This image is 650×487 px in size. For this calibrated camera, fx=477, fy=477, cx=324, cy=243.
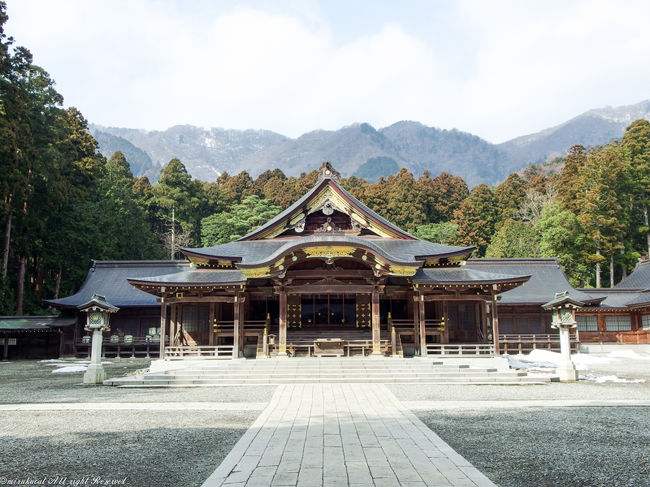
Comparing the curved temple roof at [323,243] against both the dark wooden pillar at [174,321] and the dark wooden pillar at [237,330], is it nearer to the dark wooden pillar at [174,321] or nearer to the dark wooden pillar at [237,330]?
the dark wooden pillar at [237,330]

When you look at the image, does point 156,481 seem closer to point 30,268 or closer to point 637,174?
point 30,268

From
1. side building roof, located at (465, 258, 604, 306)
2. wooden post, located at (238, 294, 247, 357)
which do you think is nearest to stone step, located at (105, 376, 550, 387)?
wooden post, located at (238, 294, 247, 357)

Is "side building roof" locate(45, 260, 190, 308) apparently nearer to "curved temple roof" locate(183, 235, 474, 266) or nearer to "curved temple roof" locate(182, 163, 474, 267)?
"curved temple roof" locate(183, 235, 474, 266)

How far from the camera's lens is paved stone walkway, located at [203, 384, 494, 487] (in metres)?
5.41

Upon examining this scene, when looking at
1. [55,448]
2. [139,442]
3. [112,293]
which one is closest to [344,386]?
[139,442]

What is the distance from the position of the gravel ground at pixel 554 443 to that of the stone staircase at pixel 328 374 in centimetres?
525

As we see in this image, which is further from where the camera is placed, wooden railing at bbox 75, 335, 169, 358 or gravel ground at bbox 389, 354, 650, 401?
wooden railing at bbox 75, 335, 169, 358

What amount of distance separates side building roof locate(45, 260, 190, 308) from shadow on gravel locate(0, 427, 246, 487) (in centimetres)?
2009

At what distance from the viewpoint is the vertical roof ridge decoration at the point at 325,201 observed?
23062 mm

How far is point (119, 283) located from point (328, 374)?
61.6 ft

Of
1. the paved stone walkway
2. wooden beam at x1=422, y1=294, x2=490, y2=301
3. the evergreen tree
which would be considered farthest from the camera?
the evergreen tree

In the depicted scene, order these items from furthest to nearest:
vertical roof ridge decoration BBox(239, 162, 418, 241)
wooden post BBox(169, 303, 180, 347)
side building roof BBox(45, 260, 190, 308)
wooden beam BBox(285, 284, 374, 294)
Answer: side building roof BBox(45, 260, 190, 308)
vertical roof ridge decoration BBox(239, 162, 418, 241)
wooden post BBox(169, 303, 180, 347)
wooden beam BBox(285, 284, 374, 294)

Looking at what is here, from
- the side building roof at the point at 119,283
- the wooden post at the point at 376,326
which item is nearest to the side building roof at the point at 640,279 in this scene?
the wooden post at the point at 376,326

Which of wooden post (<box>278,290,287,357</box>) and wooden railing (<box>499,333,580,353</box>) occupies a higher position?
wooden post (<box>278,290,287,357</box>)
